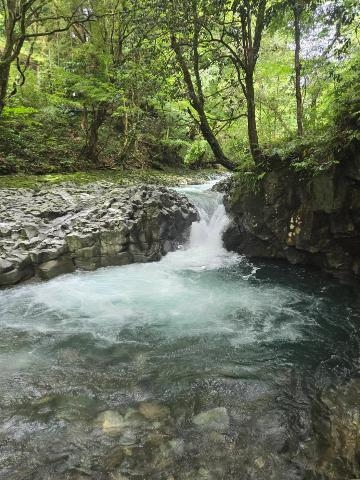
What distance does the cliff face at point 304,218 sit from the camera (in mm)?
6684

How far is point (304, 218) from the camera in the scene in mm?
7750

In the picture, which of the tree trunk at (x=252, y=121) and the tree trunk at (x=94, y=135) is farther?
the tree trunk at (x=94, y=135)

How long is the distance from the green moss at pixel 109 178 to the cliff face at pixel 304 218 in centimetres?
530

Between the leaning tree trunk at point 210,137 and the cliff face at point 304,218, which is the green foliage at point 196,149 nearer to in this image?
the leaning tree trunk at point 210,137

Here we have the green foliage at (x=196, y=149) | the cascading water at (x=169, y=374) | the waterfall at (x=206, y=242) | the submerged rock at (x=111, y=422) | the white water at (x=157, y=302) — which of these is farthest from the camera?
the green foliage at (x=196, y=149)

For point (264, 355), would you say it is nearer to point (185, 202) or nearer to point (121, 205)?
point (121, 205)

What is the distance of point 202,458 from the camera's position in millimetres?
3156

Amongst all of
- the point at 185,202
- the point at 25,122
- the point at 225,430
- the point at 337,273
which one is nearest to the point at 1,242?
the point at 185,202

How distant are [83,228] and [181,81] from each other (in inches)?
222

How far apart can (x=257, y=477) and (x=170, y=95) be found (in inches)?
331

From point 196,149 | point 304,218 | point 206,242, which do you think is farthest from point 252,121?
point 196,149

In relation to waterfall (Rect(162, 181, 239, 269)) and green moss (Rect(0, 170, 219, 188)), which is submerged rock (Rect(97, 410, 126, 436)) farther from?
green moss (Rect(0, 170, 219, 188))

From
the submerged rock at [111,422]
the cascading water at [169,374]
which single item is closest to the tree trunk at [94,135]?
the cascading water at [169,374]

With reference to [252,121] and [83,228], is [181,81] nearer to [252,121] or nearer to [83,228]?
[252,121]
